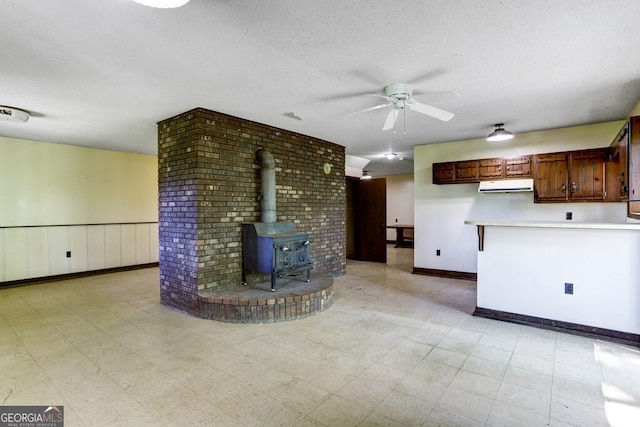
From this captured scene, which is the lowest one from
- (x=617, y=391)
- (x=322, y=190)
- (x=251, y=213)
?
(x=617, y=391)

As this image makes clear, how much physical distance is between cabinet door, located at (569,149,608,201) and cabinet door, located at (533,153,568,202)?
0.10 meters

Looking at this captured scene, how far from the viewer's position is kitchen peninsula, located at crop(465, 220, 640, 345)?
→ 10.4ft

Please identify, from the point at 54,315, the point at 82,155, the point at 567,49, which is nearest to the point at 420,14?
the point at 567,49

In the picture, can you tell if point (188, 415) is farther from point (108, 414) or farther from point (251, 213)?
point (251, 213)

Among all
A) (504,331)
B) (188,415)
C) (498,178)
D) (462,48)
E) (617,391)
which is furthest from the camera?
(498,178)

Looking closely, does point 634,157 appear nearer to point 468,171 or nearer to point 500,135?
point 500,135

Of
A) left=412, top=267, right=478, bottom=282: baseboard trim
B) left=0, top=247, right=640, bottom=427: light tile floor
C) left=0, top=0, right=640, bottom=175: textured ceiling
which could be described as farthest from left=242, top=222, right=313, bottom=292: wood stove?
left=412, top=267, right=478, bottom=282: baseboard trim

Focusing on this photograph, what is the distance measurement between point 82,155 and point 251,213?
14.0 ft

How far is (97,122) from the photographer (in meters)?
4.55

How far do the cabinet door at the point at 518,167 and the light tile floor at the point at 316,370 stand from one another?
2474 millimetres

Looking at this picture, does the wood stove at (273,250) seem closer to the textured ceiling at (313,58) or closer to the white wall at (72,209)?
the textured ceiling at (313,58)

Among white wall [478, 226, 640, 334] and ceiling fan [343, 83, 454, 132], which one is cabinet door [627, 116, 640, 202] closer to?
white wall [478, 226, 640, 334]

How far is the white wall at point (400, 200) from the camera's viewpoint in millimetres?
11250

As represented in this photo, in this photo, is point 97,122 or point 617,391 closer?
point 617,391
